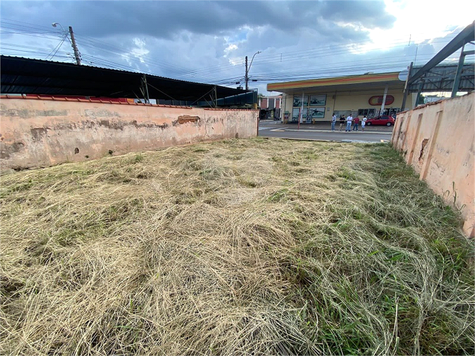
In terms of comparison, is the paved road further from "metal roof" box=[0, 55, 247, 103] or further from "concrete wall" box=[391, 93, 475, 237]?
"concrete wall" box=[391, 93, 475, 237]

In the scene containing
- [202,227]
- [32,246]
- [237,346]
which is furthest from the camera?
[202,227]

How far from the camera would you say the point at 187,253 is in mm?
1749

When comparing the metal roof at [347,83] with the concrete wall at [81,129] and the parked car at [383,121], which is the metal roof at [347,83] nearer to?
the parked car at [383,121]

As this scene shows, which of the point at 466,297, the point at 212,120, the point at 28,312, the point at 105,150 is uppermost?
the point at 212,120

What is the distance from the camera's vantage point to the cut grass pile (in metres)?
1.12

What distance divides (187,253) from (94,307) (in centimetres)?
71

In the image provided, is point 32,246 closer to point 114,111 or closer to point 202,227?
point 202,227

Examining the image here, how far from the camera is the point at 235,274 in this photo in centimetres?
154

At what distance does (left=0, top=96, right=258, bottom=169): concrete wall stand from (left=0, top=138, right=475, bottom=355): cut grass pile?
6.04ft

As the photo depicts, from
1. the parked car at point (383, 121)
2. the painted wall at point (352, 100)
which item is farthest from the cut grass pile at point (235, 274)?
the painted wall at point (352, 100)

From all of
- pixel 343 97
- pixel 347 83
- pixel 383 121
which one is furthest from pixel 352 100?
pixel 383 121

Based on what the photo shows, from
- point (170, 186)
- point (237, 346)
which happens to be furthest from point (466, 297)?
point (170, 186)

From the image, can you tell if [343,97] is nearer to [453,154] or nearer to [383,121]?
[383,121]

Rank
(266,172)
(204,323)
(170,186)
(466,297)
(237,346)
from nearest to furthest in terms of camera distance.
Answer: (237,346) → (204,323) → (466,297) → (170,186) → (266,172)
